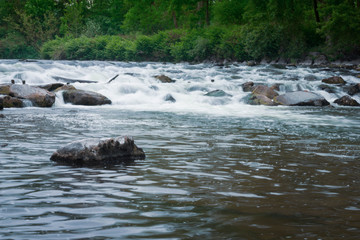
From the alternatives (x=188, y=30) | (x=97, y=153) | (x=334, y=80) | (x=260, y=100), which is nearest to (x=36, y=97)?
(x=260, y=100)

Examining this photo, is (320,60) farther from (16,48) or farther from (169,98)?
(16,48)

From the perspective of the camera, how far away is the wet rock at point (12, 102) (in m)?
14.1

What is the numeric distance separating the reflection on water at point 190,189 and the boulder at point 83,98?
672 centimetres

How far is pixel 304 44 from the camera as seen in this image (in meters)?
35.0

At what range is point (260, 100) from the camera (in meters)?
16.9

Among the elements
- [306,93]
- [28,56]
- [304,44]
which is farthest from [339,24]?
[28,56]

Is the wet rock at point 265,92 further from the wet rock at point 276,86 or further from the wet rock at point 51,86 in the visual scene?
the wet rock at point 51,86

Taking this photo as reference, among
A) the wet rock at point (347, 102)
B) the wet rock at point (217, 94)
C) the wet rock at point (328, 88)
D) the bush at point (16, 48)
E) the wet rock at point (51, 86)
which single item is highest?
the bush at point (16, 48)

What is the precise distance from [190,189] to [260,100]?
12.7 metres

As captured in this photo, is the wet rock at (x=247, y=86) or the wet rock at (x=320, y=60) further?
the wet rock at (x=320, y=60)

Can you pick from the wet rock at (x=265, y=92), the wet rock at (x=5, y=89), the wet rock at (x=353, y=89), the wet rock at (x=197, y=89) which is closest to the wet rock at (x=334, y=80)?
the wet rock at (x=353, y=89)

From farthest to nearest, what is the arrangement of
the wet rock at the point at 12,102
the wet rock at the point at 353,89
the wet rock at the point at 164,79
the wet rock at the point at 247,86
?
the wet rock at the point at 164,79 → the wet rock at the point at 247,86 → the wet rock at the point at 353,89 → the wet rock at the point at 12,102

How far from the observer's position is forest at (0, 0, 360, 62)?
33750mm

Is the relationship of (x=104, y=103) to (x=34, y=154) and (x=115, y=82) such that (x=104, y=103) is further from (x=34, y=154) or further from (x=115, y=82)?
(x=34, y=154)
